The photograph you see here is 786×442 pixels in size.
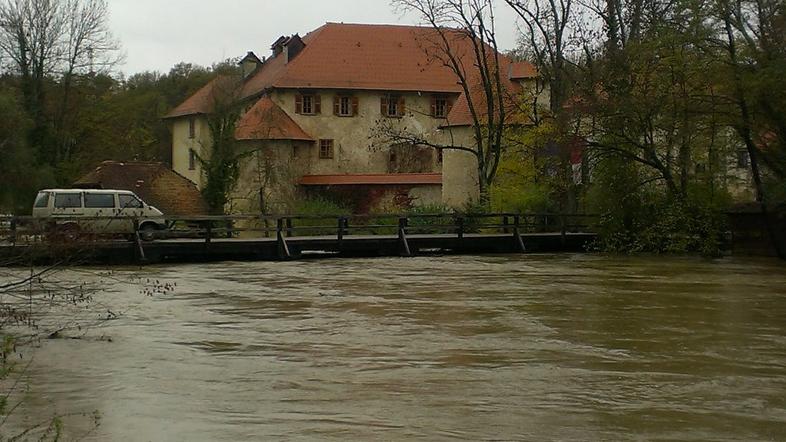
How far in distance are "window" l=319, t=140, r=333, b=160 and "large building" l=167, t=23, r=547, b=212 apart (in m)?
0.06

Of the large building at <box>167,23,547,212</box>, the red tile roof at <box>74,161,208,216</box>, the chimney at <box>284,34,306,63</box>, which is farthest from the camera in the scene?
the chimney at <box>284,34,306,63</box>

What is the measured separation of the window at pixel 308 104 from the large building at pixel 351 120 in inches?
2.3

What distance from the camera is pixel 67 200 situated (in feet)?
105

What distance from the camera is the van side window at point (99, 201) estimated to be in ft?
107

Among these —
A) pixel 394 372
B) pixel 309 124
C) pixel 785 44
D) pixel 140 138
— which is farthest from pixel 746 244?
pixel 140 138

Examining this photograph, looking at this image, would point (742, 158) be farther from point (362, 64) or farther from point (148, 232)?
point (362, 64)

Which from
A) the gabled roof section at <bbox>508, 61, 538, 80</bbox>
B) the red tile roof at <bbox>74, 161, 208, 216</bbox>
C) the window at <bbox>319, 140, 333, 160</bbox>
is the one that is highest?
the gabled roof section at <bbox>508, 61, 538, 80</bbox>

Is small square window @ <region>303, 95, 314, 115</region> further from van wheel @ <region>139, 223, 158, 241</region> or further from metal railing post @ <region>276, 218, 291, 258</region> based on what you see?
metal railing post @ <region>276, 218, 291, 258</region>

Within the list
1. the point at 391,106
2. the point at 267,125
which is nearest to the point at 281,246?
the point at 267,125

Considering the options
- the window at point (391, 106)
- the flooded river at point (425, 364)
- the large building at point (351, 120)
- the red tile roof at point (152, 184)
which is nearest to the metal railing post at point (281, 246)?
the flooded river at point (425, 364)

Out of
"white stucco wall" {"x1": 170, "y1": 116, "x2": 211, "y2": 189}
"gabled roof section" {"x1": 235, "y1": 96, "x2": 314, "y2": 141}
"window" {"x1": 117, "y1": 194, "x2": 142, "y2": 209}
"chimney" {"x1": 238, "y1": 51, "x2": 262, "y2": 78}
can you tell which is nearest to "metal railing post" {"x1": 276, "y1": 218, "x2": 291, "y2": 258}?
"window" {"x1": 117, "y1": 194, "x2": 142, "y2": 209}

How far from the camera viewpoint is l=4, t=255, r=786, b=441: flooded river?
873 cm

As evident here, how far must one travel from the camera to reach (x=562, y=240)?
33.0m

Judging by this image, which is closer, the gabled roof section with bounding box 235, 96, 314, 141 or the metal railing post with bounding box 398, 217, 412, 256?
the metal railing post with bounding box 398, 217, 412, 256
